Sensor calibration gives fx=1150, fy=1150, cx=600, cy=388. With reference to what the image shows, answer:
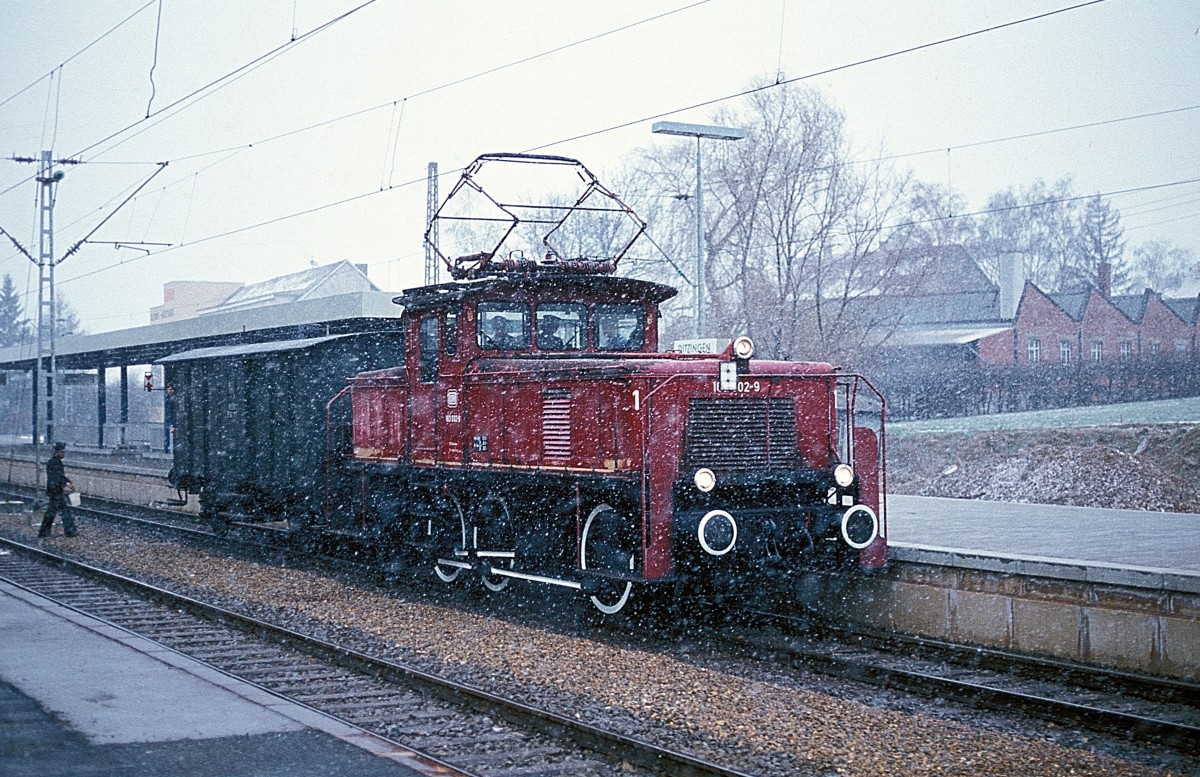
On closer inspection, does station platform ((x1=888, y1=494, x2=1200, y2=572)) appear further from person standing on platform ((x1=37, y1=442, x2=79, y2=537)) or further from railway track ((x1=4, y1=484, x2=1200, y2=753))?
person standing on platform ((x1=37, y1=442, x2=79, y2=537))

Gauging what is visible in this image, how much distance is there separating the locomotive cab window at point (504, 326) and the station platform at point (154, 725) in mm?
4522

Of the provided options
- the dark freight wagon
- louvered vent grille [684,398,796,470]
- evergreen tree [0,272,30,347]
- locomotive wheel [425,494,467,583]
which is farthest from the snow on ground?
evergreen tree [0,272,30,347]

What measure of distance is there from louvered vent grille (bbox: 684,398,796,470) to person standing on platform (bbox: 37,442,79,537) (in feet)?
39.3

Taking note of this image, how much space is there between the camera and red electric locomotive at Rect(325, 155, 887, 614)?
10.4 meters

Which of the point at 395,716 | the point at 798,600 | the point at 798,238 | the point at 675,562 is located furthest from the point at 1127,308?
the point at 395,716

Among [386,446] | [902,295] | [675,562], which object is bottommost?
[675,562]

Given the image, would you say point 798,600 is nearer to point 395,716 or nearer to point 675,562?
point 675,562

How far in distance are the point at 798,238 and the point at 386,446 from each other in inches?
601

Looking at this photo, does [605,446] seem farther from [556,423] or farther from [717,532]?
[717,532]

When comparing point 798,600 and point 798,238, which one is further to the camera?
point 798,238

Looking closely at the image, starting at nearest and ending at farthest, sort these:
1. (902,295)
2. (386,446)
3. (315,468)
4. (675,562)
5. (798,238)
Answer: (675,562) → (386,446) → (315,468) → (798,238) → (902,295)

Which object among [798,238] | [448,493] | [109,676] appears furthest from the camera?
[798,238]

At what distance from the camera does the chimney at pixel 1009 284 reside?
38219mm

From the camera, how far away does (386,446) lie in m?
14.3
